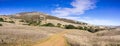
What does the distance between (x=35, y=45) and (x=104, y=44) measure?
7.70m

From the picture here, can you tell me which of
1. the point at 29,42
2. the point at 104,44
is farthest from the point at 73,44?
the point at 29,42

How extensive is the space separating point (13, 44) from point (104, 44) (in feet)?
32.3

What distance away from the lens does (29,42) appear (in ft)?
86.8

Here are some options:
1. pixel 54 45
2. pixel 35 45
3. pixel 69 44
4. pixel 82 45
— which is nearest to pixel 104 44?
pixel 82 45

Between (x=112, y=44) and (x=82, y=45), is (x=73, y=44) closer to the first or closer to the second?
(x=82, y=45)

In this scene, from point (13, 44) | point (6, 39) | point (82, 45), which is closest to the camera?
point (82, 45)

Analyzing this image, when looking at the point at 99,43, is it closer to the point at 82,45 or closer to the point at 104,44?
the point at 104,44

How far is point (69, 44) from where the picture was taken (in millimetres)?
24656

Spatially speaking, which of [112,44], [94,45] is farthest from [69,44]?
[112,44]

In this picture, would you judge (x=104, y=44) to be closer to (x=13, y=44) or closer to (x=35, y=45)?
(x=35, y=45)

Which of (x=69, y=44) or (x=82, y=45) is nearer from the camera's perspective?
(x=82, y=45)

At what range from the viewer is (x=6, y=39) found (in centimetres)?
2636

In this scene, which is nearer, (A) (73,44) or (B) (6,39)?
(A) (73,44)

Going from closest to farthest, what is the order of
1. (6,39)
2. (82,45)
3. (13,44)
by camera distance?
(82,45) → (13,44) → (6,39)
